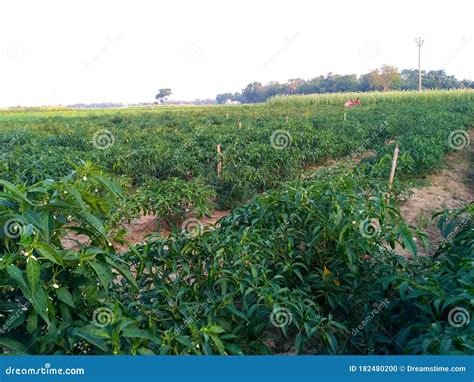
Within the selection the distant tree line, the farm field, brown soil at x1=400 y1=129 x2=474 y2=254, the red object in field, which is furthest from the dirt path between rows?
the distant tree line

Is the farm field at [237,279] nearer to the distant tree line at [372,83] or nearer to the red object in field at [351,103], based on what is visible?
the red object in field at [351,103]

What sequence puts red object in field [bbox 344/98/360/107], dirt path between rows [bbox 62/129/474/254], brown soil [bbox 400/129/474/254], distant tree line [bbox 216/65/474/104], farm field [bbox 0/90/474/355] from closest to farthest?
farm field [bbox 0/90/474/355]
dirt path between rows [bbox 62/129/474/254]
brown soil [bbox 400/129/474/254]
red object in field [bbox 344/98/360/107]
distant tree line [bbox 216/65/474/104]

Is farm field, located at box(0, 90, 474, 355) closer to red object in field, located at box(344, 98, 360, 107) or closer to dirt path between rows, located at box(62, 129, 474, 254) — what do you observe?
dirt path between rows, located at box(62, 129, 474, 254)

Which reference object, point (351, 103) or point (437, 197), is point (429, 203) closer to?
→ point (437, 197)

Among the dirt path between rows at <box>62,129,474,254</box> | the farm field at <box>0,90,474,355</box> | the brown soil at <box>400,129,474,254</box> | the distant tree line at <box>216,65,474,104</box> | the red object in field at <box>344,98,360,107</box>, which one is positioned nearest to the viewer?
the farm field at <box>0,90,474,355</box>

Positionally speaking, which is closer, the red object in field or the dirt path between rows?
the dirt path between rows

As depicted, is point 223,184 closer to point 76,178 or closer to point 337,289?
point 337,289

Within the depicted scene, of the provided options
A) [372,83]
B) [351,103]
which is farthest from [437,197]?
[372,83]

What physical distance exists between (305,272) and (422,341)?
1.21 metres

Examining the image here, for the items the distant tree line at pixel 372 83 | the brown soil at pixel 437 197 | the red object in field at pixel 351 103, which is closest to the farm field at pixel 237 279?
the brown soil at pixel 437 197

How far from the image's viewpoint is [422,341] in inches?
89.8

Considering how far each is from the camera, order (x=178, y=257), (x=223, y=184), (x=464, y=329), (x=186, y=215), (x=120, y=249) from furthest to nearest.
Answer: (x=223, y=184) < (x=186, y=215) < (x=120, y=249) < (x=178, y=257) < (x=464, y=329)

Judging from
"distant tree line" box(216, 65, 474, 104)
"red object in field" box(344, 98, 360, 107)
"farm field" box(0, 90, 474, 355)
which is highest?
"distant tree line" box(216, 65, 474, 104)

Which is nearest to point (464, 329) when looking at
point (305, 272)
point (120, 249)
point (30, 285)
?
point (305, 272)
